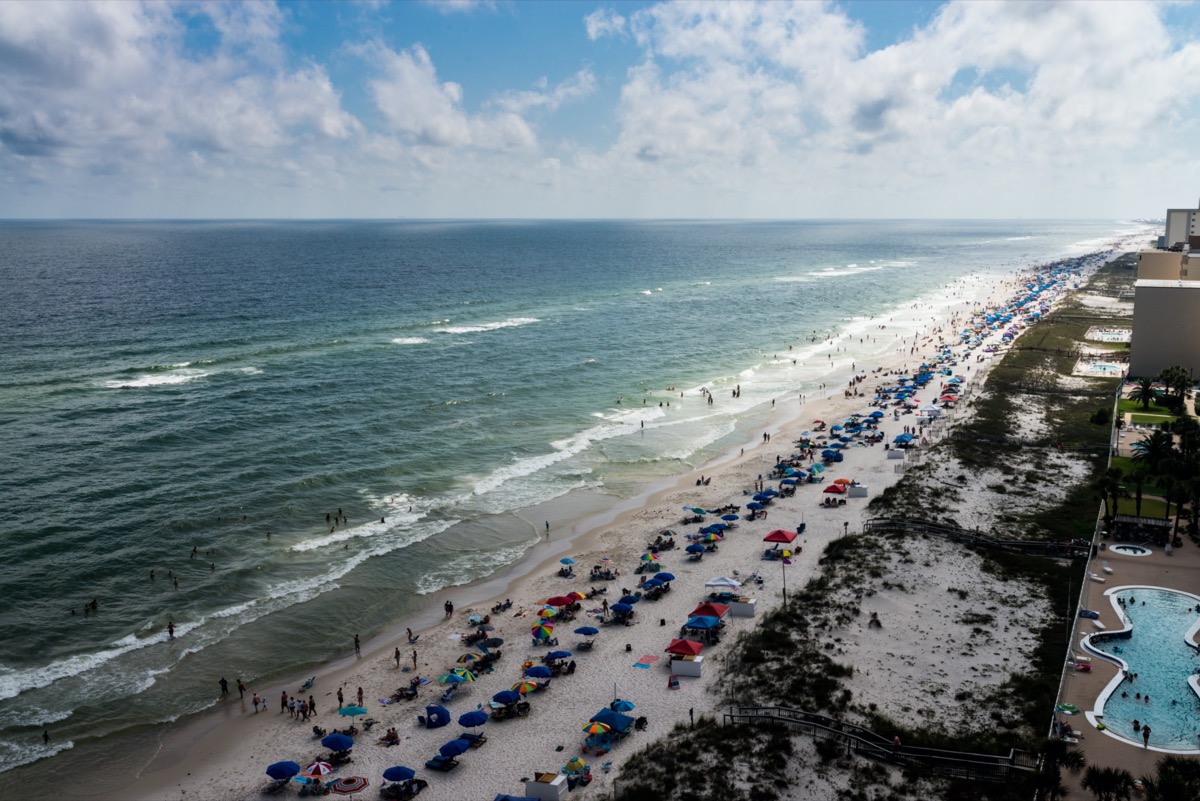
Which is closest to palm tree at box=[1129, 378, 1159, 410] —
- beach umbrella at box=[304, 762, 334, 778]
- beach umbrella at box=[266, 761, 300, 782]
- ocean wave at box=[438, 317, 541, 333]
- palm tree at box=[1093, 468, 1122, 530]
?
palm tree at box=[1093, 468, 1122, 530]

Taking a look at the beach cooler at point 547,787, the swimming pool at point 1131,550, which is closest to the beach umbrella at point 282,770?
the beach cooler at point 547,787

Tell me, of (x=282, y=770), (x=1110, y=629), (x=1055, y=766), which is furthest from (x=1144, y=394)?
(x=282, y=770)

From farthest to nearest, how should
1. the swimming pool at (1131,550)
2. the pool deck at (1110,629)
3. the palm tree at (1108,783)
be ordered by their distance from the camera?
the swimming pool at (1131,550), the pool deck at (1110,629), the palm tree at (1108,783)

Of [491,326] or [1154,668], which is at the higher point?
[491,326]

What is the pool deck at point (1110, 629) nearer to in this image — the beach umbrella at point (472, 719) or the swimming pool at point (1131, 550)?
the swimming pool at point (1131, 550)

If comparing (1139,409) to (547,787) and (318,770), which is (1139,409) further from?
(318,770)

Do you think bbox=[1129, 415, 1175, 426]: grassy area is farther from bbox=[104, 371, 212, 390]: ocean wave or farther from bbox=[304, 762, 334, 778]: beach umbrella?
bbox=[104, 371, 212, 390]: ocean wave
